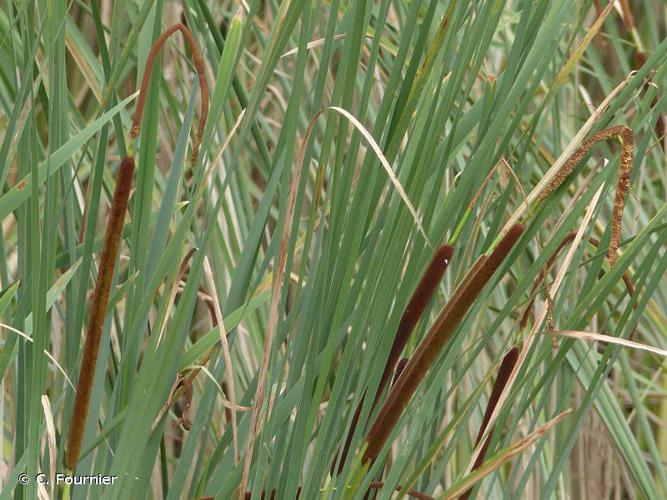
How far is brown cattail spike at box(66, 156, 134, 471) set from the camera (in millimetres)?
433

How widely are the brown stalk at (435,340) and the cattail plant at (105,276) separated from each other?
15 cm

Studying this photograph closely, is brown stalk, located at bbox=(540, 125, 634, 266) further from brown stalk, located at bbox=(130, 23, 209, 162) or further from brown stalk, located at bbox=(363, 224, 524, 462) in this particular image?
brown stalk, located at bbox=(130, 23, 209, 162)

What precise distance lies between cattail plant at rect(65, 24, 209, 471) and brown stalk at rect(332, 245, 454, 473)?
144 millimetres

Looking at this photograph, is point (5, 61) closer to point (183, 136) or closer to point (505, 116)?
point (183, 136)

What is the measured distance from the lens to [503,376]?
60cm

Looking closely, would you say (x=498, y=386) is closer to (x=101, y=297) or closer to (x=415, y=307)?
(x=415, y=307)

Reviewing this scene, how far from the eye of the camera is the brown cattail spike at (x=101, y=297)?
17.1 inches

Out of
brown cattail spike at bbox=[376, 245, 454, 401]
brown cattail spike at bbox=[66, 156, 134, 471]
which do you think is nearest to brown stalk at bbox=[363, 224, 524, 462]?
brown cattail spike at bbox=[376, 245, 454, 401]

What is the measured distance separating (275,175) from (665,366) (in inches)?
26.7

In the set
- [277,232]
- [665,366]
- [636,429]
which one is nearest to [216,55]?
[277,232]

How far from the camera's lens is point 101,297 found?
0.46m

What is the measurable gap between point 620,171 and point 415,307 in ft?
0.42

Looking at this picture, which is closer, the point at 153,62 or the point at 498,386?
the point at 153,62

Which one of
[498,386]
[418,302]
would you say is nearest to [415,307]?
[418,302]
